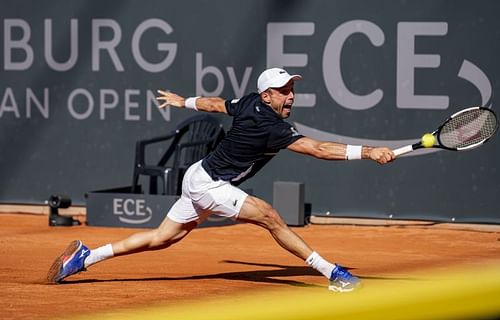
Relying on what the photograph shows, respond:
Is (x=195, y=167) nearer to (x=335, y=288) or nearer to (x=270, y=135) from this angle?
(x=270, y=135)

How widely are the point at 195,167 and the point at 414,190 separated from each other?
438 cm

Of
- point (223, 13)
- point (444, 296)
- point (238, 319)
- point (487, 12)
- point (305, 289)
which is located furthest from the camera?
point (223, 13)

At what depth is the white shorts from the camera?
6.82 meters

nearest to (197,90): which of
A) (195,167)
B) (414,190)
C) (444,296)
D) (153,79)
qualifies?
(153,79)

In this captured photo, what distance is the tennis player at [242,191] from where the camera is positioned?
6719 millimetres

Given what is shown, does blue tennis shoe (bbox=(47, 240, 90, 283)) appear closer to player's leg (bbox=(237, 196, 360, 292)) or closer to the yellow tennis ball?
player's leg (bbox=(237, 196, 360, 292))

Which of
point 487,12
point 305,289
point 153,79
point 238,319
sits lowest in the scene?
point 305,289

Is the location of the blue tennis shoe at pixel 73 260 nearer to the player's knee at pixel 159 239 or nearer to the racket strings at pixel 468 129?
the player's knee at pixel 159 239

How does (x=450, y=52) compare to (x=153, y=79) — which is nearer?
(x=450, y=52)

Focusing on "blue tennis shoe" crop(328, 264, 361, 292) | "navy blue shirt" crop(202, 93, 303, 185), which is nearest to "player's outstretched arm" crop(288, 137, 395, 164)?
"navy blue shirt" crop(202, 93, 303, 185)

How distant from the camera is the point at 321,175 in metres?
11.2

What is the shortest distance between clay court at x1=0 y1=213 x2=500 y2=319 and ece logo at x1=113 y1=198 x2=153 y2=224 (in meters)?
0.17

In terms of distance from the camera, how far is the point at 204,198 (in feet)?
22.5

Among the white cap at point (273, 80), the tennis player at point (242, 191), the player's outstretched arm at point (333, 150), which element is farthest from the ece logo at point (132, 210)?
the player's outstretched arm at point (333, 150)
